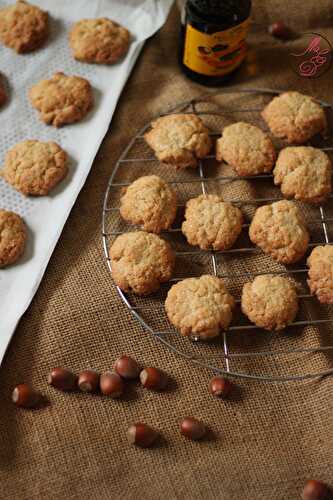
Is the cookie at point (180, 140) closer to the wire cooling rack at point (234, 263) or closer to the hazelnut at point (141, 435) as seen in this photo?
the wire cooling rack at point (234, 263)

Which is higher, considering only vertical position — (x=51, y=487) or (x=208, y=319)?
(x=208, y=319)

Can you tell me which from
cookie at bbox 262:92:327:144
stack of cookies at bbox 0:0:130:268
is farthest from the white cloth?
cookie at bbox 262:92:327:144

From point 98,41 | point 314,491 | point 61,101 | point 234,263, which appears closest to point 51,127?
point 61,101

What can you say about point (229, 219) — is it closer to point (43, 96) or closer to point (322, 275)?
point (322, 275)

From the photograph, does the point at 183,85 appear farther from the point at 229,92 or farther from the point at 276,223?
the point at 276,223

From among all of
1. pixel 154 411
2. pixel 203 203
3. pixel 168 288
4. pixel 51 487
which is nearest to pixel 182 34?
pixel 203 203

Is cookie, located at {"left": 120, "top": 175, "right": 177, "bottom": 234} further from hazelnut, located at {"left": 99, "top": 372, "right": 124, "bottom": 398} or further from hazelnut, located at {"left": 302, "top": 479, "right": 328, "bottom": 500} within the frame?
hazelnut, located at {"left": 302, "top": 479, "right": 328, "bottom": 500}
